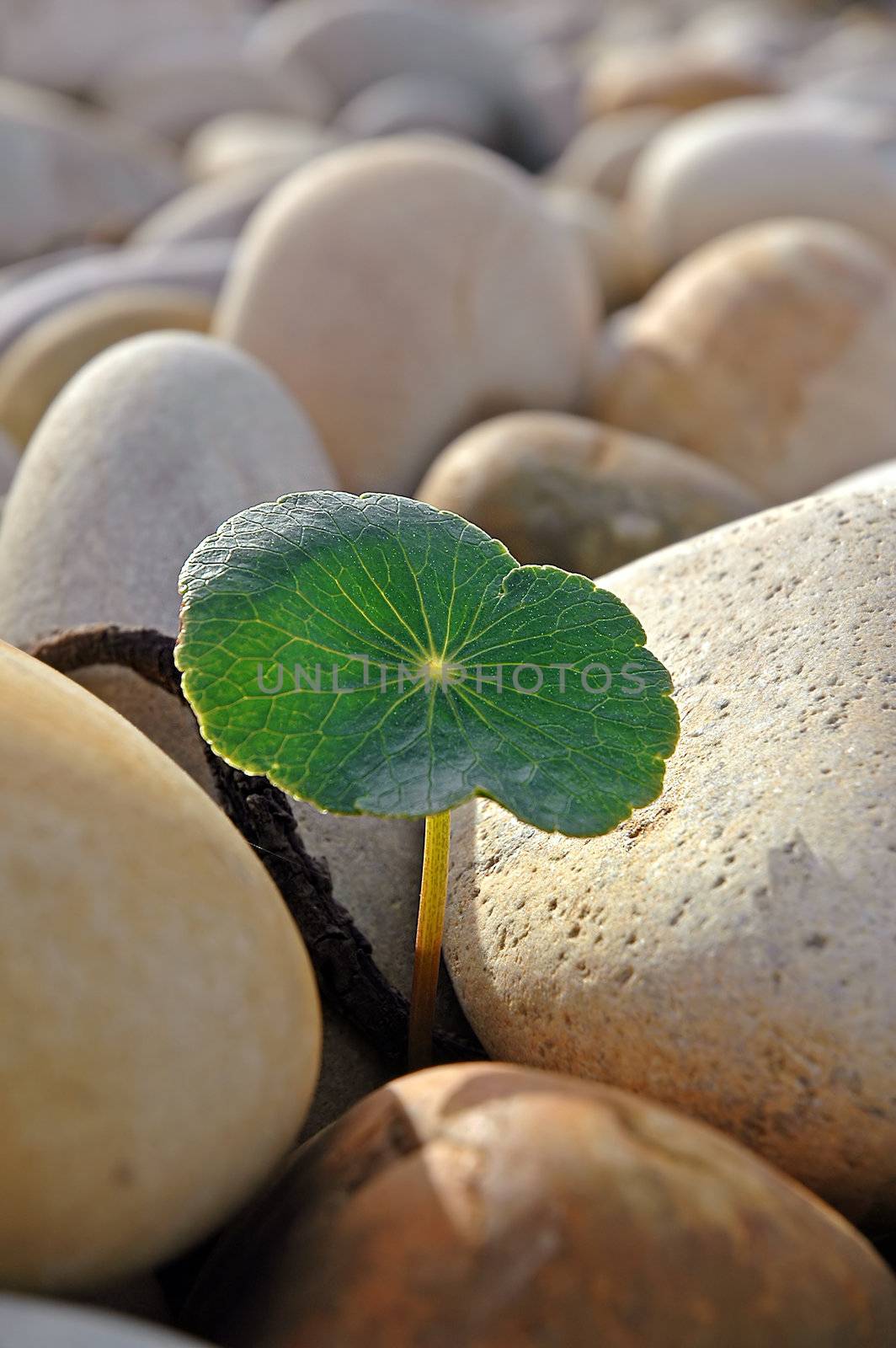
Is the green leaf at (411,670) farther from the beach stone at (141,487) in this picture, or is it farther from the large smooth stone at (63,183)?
the large smooth stone at (63,183)

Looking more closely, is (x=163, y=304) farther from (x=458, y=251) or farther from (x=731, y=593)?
(x=731, y=593)

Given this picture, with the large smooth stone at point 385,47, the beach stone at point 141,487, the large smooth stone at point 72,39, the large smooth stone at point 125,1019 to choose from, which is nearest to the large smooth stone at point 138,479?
the beach stone at point 141,487

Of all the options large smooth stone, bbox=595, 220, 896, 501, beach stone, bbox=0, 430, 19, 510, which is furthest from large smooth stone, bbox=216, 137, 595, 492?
beach stone, bbox=0, 430, 19, 510

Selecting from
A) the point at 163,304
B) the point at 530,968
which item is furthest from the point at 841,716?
the point at 163,304

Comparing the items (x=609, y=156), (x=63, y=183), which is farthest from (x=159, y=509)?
(x=609, y=156)

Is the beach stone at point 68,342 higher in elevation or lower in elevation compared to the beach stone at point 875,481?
lower

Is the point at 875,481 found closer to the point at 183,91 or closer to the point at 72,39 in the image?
the point at 183,91
